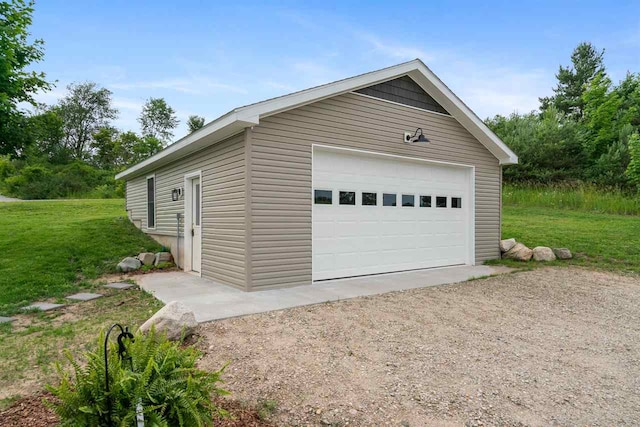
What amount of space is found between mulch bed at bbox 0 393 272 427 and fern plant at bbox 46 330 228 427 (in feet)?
1.18

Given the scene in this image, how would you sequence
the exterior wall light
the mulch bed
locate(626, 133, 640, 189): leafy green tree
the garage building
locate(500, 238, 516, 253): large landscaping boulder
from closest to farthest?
1. the mulch bed
2. the garage building
3. the exterior wall light
4. locate(500, 238, 516, 253): large landscaping boulder
5. locate(626, 133, 640, 189): leafy green tree

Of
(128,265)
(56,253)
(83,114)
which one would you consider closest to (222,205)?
(128,265)

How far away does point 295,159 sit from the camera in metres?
6.19

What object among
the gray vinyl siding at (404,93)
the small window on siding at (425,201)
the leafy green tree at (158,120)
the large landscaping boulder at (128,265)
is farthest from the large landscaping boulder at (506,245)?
the leafy green tree at (158,120)

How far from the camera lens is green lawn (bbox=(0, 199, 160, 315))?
6.13 metres

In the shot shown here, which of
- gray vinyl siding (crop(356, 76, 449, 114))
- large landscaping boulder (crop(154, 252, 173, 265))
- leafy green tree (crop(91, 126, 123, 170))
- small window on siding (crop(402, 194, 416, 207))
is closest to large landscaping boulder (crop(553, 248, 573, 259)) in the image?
small window on siding (crop(402, 194, 416, 207))

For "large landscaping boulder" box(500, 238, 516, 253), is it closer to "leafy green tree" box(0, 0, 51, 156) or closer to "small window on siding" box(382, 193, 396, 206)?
"small window on siding" box(382, 193, 396, 206)

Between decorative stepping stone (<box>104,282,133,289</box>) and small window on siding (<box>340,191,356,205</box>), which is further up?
small window on siding (<box>340,191,356,205</box>)

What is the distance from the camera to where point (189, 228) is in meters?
7.88

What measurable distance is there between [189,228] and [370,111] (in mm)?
4462

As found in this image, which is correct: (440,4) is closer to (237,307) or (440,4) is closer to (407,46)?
(407,46)

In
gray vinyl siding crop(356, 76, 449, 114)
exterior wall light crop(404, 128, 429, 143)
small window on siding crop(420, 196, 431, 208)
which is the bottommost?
small window on siding crop(420, 196, 431, 208)

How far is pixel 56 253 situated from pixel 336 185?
21.0ft

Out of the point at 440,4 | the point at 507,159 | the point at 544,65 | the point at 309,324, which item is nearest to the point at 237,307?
the point at 309,324
